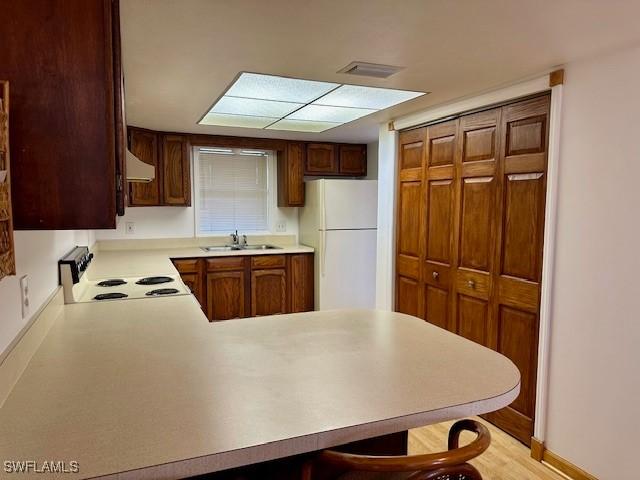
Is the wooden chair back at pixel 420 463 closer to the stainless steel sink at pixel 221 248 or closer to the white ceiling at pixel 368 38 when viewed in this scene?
the white ceiling at pixel 368 38

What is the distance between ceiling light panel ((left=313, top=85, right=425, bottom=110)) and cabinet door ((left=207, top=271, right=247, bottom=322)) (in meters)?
2.12

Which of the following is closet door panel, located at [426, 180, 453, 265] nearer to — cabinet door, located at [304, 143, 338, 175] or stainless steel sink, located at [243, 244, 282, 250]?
cabinet door, located at [304, 143, 338, 175]

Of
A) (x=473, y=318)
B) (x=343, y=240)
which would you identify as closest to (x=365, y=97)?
(x=473, y=318)

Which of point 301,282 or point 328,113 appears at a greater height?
point 328,113

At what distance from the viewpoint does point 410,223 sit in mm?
3348

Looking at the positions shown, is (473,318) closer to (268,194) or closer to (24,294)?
(24,294)

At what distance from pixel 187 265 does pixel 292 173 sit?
150 centimetres

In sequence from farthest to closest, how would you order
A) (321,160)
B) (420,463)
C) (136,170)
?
(321,160) < (136,170) < (420,463)

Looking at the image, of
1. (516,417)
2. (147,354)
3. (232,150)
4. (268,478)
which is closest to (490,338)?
(516,417)

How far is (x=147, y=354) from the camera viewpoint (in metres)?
1.38

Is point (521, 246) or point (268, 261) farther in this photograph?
point (268, 261)

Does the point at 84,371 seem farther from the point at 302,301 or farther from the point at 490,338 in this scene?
the point at 302,301

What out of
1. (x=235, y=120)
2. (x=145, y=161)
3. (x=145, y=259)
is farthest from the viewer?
(x=145, y=161)

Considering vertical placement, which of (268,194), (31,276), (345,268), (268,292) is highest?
(268,194)
